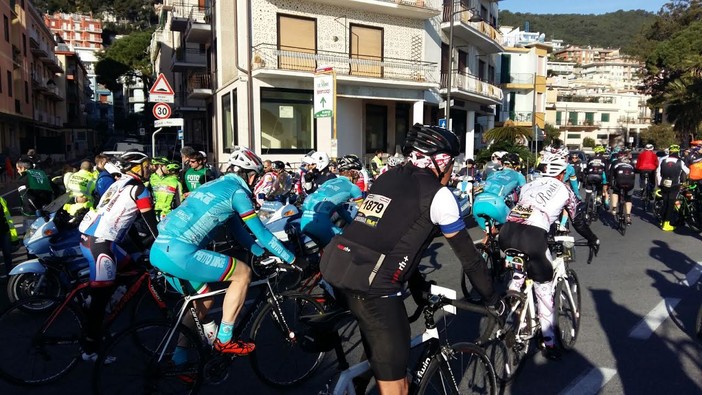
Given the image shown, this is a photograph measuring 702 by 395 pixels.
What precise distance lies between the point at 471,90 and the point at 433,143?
91.0ft

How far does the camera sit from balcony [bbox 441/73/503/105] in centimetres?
2761

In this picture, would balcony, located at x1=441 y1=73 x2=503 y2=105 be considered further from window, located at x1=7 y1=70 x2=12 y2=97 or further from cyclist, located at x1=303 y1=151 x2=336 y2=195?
window, located at x1=7 y1=70 x2=12 y2=97

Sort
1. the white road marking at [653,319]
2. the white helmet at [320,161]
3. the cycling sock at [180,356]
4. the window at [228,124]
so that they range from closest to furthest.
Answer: the cycling sock at [180,356] < the white road marking at [653,319] < the white helmet at [320,161] < the window at [228,124]

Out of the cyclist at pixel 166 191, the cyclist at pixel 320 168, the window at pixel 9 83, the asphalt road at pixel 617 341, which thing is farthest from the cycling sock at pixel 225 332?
the window at pixel 9 83

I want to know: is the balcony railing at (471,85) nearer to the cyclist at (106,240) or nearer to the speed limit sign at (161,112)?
the speed limit sign at (161,112)

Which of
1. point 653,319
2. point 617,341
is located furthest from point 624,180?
point 617,341

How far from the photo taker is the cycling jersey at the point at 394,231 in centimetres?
282

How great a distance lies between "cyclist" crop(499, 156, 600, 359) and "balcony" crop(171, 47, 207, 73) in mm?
31878

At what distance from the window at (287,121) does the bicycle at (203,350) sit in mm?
18121

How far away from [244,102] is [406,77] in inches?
310

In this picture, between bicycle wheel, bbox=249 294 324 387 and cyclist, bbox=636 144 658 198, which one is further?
cyclist, bbox=636 144 658 198

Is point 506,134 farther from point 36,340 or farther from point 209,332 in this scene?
point 36,340

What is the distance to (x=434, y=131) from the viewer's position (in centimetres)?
311

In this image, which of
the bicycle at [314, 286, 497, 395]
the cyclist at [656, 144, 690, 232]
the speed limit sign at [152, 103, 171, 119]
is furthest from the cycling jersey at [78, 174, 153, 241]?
the cyclist at [656, 144, 690, 232]
